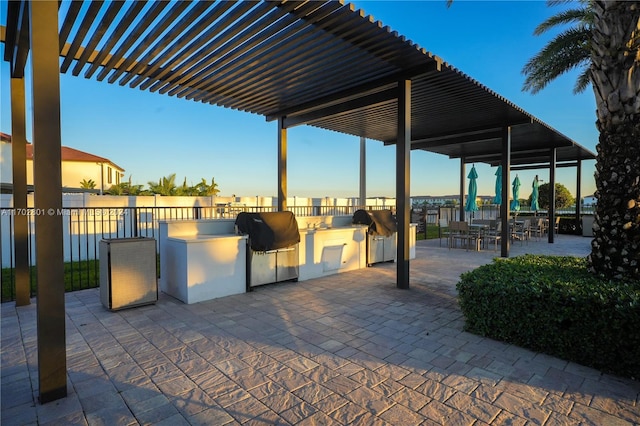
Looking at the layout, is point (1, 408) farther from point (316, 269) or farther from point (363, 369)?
point (316, 269)

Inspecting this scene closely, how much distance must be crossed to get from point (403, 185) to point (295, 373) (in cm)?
378

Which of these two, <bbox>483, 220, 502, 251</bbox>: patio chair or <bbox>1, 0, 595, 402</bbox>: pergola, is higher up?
<bbox>1, 0, 595, 402</bbox>: pergola

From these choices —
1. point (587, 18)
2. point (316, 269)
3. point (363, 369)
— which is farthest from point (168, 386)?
point (587, 18)

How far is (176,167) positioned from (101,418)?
73.4ft

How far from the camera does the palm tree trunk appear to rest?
3.24m

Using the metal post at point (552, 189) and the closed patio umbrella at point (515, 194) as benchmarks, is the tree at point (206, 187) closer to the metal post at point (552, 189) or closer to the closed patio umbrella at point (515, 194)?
the closed patio umbrella at point (515, 194)

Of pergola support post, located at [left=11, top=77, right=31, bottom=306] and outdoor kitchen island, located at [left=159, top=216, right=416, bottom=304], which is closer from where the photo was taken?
pergola support post, located at [left=11, top=77, right=31, bottom=306]

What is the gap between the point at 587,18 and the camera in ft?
25.6

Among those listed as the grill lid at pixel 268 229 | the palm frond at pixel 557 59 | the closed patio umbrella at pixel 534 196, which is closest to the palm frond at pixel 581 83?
the palm frond at pixel 557 59

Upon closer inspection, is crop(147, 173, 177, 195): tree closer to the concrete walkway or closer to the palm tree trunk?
the concrete walkway

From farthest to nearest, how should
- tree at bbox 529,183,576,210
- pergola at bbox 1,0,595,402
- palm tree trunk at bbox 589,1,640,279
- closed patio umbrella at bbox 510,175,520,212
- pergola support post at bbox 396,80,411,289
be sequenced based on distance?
tree at bbox 529,183,576,210, closed patio umbrella at bbox 510,175,520,212, pergola support post at bbox 396,80,411,289, palm tree trunk at bbox 589,1,640,279, pergola at bbox 1,0,595,402

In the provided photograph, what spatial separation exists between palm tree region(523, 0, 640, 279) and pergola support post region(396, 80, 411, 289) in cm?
243

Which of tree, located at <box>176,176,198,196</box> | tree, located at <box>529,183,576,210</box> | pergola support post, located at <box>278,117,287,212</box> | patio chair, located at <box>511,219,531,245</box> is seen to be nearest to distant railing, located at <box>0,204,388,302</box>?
pergola support post, located at <box>278,117,287,212</box>

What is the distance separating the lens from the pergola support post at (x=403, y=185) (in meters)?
5.42
